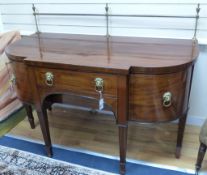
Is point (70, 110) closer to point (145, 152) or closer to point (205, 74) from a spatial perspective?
point (145, 152)

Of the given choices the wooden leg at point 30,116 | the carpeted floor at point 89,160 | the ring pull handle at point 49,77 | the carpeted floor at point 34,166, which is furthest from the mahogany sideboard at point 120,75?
the wooden leg at point 30,116

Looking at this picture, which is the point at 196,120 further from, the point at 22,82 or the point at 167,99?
the point at 22,82

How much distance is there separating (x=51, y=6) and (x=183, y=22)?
94cm

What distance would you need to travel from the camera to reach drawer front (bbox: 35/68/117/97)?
1185 mm

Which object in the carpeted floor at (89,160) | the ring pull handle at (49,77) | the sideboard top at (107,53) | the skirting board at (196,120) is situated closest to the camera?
the sideboard top at (107,53)

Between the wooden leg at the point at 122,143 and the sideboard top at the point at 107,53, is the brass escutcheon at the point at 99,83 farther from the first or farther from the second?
the wooden leg at the point at 122,143

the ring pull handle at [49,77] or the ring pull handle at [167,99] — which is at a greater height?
the ring pull handle at [49,77]

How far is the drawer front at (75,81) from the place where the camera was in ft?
3.89

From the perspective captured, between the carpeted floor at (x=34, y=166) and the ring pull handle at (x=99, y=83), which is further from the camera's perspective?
the carpeted floor at (x=34, y=166)

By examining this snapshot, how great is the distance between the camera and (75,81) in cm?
125

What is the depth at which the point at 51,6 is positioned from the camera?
178 centimetres

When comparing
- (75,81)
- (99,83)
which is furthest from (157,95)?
(75,81)

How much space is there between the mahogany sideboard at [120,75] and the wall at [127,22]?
156 millimetres

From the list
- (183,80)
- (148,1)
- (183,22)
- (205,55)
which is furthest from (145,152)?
(148,1)
